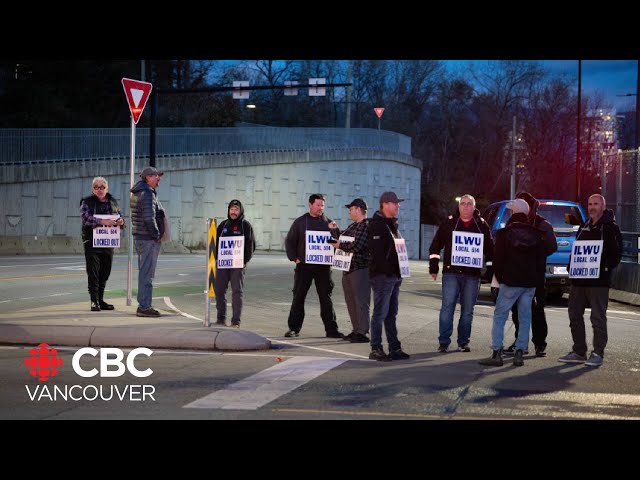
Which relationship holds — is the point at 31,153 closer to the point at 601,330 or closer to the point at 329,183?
the point at 329,183

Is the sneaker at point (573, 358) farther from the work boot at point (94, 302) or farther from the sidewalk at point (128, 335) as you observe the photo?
the work boot at point (94, 302)

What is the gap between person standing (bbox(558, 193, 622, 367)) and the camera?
12320 millimetres

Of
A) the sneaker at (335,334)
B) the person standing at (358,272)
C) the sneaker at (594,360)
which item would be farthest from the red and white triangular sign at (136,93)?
the sneaker at (594,360)

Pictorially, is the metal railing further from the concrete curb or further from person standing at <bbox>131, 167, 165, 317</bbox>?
the concrete curb

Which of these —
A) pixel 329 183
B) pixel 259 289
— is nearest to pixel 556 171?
pixel 329 183

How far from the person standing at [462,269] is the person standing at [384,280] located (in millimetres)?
1201

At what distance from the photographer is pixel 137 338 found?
12984 mm

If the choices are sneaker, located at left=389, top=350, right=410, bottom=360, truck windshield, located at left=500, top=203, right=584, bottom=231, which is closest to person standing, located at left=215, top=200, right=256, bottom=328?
sneaker, located at left=389, top=350, right=410, bottom=360

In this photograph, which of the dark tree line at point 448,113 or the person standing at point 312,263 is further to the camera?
the dark tree line at point 448,113

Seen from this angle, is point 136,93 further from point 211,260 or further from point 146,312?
point 211,260

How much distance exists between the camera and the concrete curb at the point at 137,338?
12.9 m

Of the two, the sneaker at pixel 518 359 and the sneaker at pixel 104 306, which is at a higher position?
the sneaker at pixel 104 306
